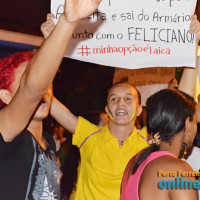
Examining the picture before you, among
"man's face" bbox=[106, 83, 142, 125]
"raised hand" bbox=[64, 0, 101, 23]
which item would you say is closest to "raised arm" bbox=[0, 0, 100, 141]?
"raised hand" bbox=[64, 0, 101, 23]

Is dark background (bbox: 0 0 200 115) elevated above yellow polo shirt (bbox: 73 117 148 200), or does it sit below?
above

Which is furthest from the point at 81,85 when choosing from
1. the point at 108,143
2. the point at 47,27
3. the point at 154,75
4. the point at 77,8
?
the point at 77,8

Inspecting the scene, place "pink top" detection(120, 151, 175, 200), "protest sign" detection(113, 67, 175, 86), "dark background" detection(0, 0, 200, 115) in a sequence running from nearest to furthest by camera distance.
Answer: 1. "pink top" detection(120, 151, 175, 200)
2. "protest sign" detection(113, 67, 175, 86)
3. "dark background" detection(0, 0, 200, 115)

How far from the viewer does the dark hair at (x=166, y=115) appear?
77.2 inches

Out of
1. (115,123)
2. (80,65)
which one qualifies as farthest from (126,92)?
(80,65)

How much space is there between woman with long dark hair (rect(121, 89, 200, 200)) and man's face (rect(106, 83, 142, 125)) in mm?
934

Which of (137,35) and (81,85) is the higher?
(81,85)

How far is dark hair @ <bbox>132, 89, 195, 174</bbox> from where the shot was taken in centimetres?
196

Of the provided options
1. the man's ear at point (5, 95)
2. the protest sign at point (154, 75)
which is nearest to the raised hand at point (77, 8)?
the man's ear at point (5, 95)

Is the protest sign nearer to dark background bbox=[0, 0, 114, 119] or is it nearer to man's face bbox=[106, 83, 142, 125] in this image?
man's face bbox=[106, 83, 142, 125]

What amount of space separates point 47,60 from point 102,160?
5.18 ft

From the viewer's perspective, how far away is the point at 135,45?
105 inches

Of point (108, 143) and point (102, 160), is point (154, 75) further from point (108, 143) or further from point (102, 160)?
point (102, 160)

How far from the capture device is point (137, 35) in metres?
2.65
